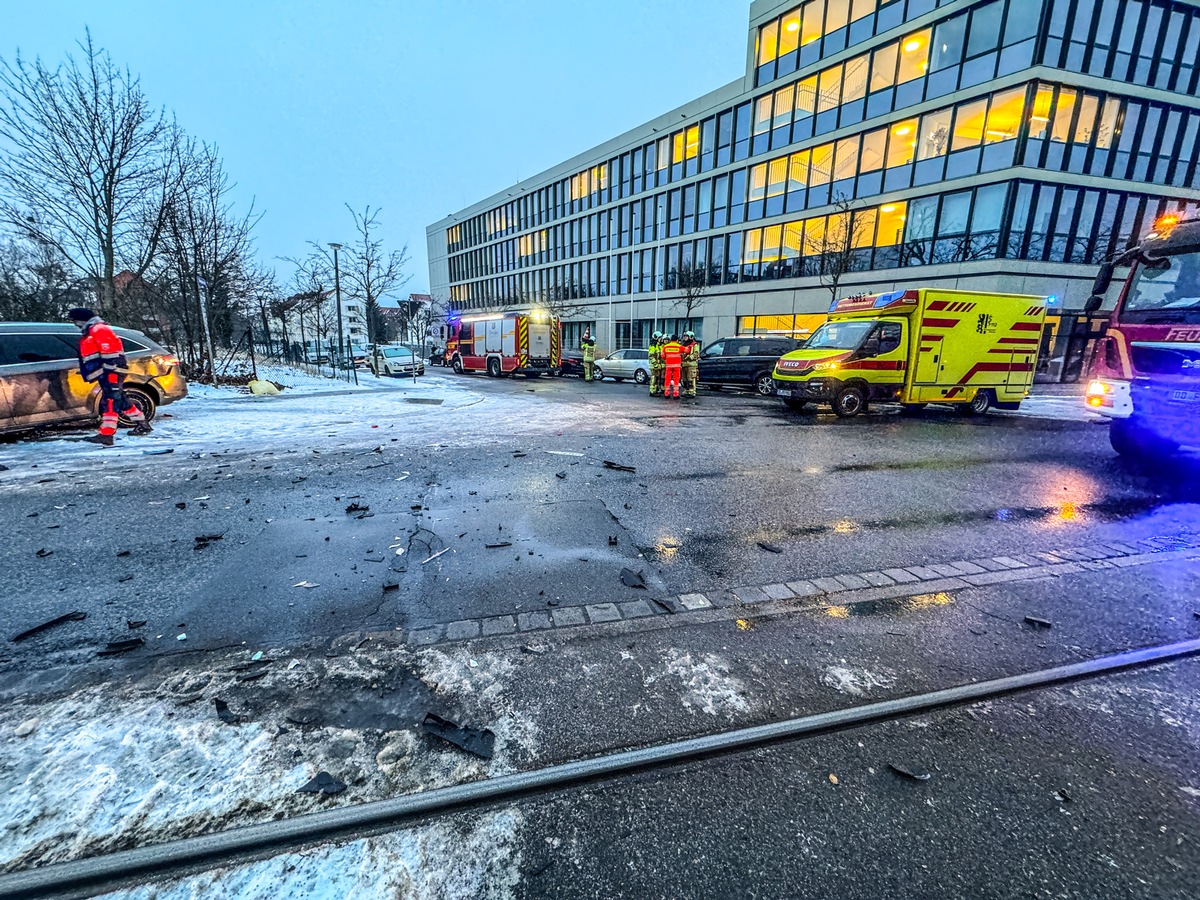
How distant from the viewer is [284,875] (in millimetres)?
1579

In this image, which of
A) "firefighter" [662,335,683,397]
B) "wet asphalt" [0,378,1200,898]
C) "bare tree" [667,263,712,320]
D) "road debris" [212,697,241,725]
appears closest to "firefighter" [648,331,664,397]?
"firefighter" [662,335,683,397]

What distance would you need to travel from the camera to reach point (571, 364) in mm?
25047

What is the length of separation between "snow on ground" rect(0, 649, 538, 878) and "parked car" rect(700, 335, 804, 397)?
16.4m

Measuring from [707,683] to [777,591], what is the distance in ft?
3.94

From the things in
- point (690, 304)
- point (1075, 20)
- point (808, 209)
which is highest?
point (1075, 20)

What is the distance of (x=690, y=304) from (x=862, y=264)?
Result: 29.8ft

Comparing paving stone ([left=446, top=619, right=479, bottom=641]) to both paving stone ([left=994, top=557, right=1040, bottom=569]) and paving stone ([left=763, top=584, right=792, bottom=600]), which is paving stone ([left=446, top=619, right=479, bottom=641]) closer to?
paving stone ([left=763, top=584, right=792, bottom=600])

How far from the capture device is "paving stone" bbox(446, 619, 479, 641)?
2.89 m

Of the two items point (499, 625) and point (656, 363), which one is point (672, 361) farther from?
point (499, 625)

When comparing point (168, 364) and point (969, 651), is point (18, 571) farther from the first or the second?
point (168, 364)

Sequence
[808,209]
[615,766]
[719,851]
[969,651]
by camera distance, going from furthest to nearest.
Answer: [808,209] → [969,651] → [615,766] → [719,851]

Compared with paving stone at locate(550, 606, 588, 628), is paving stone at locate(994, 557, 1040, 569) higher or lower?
lower

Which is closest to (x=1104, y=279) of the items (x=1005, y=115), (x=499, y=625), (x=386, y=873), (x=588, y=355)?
(x=499, y=625)

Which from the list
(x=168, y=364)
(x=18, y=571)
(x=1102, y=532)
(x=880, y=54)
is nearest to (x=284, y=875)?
(x=18, y=571)
